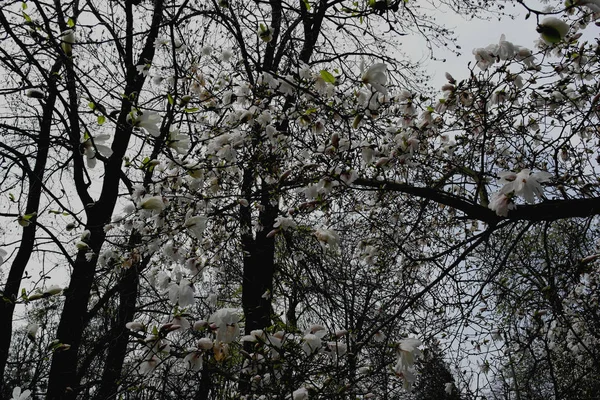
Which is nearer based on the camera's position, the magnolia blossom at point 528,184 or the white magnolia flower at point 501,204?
the magnolia blossom at point 528,184

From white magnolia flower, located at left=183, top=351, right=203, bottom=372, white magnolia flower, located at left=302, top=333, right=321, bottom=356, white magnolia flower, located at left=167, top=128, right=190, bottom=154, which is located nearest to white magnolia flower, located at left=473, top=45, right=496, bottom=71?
white magnolia flower, located at left=167, top=128, right=190, bottom=154

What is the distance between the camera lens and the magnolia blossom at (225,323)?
5.75 feet

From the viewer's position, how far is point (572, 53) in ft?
8.96

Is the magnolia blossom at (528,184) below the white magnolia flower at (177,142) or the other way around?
below

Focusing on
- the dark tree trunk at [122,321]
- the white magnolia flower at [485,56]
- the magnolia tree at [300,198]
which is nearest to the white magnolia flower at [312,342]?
the magnolia tree at [300,198]

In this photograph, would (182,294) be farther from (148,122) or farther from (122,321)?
(122,321)

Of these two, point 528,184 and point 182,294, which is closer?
point 528,184

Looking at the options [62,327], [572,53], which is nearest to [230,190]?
[572,53]

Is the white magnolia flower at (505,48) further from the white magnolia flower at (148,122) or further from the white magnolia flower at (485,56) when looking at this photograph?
the white magnolia flower at (148,122)

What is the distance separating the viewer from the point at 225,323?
5.79ft

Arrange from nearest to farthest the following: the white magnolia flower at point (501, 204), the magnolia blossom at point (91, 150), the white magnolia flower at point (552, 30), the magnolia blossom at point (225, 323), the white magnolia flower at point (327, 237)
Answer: the white magnolia flower at point (552, 30)
the magnolia blossom at point (91, 150)
the magnolia blossom at point (225, 323)
the white magnolia flower at point (501, 204)
the white magnolia flower at point (327, 237)

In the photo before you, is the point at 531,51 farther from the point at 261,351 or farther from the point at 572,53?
the point at 261,351

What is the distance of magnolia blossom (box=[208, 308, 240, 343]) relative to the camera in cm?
175

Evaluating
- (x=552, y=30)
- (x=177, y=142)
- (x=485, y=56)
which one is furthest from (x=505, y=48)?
(x=177, y=142)
